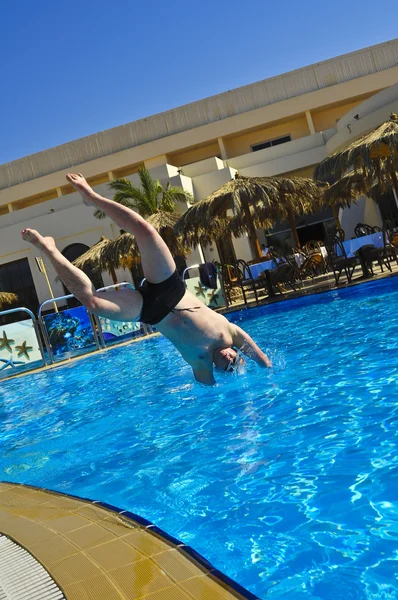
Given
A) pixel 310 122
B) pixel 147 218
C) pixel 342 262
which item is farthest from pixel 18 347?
pixel 310 122

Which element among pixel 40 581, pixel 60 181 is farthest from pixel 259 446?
pixel 60 181

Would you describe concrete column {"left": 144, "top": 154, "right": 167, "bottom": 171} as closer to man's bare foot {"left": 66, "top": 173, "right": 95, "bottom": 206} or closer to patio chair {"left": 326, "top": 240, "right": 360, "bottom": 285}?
patio chair {"left": 326, "top": 240, "right": 360, "bottom": 285}

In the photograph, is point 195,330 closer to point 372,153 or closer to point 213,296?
point 213,296

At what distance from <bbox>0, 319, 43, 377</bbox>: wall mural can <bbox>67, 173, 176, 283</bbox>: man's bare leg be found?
26.6ft

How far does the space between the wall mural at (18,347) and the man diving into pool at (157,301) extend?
7506 mm

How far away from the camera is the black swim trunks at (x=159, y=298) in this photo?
397 cm

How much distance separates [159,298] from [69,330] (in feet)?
28.2

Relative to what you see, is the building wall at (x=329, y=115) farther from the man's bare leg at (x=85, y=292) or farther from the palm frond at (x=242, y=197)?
the man's bare leg at (x=85, y=292)

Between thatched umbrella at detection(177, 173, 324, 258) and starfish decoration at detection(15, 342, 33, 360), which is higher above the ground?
thatched umbrella at detection(177, 173, 324, 258)

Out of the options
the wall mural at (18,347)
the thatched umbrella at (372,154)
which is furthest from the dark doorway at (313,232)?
the wall mural at (18,347)

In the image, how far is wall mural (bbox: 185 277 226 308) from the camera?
13727 millimetres

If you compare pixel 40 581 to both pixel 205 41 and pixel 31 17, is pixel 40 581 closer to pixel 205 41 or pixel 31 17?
pixel 31 17

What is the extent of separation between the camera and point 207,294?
14062 millimetres

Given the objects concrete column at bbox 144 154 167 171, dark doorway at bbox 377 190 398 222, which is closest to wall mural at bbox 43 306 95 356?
dark doorway at bbox 377 190 398 222
